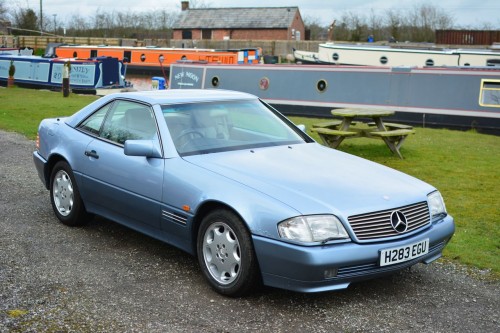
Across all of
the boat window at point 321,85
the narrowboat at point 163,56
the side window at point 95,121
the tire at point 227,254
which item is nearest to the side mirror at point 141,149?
the tire at point 227,254

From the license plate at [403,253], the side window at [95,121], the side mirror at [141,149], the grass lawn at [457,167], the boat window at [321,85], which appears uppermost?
the boat window at [321,85]

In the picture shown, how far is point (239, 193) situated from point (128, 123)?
1.82 meters

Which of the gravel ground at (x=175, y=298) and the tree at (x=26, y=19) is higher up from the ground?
the tree at (x=26, y=19)

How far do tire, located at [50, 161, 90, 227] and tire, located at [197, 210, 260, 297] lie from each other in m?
2.00

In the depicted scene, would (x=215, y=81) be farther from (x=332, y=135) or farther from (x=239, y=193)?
(x=239, y=193)

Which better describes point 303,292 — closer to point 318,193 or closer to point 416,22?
point 318,193

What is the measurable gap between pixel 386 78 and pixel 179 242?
1344 cm

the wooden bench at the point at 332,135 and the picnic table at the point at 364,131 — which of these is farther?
the wooden bench at the point at 332,135

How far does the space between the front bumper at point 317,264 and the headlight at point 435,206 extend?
0.63 meters

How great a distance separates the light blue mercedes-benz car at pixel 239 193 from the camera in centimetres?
487

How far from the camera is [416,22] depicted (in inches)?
2975

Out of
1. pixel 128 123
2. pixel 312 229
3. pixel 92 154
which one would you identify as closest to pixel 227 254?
pixel 312 229

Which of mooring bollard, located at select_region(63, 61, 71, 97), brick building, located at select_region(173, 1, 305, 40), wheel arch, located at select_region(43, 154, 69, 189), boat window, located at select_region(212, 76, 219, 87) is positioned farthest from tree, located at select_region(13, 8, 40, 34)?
wheel arch, located at select_region(43, 154, 69, 189)

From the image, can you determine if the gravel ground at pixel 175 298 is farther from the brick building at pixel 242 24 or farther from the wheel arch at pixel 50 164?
the brick building at pixel 242 24
